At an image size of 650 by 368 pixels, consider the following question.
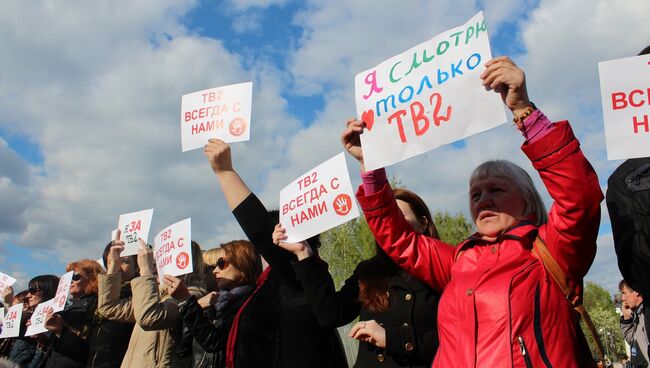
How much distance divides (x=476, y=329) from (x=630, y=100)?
113cm

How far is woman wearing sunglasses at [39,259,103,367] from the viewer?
241 inches

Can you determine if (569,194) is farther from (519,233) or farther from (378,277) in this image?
(378,277)

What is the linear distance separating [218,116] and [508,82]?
2.72 meters

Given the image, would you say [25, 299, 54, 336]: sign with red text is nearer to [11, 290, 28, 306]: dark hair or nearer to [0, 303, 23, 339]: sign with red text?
[0, 303, 23, 339]: sign with red text

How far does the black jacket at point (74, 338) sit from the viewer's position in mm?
6105

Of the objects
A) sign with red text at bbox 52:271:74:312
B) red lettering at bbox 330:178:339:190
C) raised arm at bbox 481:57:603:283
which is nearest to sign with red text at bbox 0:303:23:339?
sign with red text at bbox 52:271:74:312

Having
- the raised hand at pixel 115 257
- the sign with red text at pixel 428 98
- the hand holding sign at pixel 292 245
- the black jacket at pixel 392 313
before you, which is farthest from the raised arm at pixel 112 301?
the sign with red text at pixel 428 98

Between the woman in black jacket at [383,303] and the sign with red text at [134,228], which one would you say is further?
the sign with red text at [134,228]

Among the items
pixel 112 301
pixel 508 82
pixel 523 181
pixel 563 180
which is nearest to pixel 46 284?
pixel 112 301

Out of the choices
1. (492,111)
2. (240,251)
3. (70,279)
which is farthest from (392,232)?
(70,279)

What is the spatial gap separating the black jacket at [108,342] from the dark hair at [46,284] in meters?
2.21

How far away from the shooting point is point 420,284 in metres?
3.13

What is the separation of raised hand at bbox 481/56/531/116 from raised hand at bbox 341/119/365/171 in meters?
0.81

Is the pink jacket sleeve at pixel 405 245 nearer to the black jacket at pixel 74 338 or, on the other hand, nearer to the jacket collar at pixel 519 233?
the jacket collar at pixel 519 233
